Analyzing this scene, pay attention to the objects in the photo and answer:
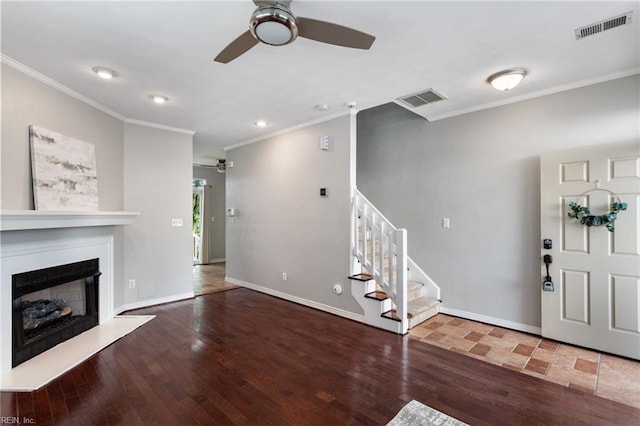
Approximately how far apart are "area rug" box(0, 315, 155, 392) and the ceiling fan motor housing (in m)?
3.15

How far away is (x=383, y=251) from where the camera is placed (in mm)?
3643

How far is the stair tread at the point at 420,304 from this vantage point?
147 inches

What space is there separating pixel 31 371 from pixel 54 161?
2.00m

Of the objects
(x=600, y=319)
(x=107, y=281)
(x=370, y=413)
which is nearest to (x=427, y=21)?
(x=370, y=413)

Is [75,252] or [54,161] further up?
[54,161]

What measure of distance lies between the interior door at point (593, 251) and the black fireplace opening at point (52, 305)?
5.24m

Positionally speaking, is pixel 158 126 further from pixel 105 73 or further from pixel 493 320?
pixel 493 320

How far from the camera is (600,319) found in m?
2.94

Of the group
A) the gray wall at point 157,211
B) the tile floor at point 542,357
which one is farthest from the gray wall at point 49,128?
the tile floor at point 542,357

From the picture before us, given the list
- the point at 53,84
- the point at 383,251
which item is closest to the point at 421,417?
the point at 383,251

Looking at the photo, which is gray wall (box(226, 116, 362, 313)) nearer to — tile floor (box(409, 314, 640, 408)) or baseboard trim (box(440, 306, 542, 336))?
tile floor (box(409, 314, 640, 408))

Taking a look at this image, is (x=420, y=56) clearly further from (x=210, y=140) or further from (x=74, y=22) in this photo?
(x=210, y=140)

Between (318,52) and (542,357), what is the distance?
356 centimetres

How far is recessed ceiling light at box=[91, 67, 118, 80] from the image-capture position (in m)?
2.76
